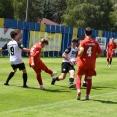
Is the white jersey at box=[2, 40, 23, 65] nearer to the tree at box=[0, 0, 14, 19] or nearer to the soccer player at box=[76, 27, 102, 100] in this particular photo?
the soccer player at box=[76, 27, 102, 100]

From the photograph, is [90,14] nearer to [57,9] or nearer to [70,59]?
[57,9]

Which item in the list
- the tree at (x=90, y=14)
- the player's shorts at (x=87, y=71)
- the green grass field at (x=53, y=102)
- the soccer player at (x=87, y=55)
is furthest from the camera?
the tree at (x=90, y=14)

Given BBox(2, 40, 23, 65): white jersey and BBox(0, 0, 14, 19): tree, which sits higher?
BBox(0, 0, 14, 19): tree

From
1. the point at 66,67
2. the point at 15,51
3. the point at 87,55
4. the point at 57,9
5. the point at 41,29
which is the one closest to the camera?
the point at 87,55

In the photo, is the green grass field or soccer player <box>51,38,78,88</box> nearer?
the green grass field

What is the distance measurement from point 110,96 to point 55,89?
2.01m

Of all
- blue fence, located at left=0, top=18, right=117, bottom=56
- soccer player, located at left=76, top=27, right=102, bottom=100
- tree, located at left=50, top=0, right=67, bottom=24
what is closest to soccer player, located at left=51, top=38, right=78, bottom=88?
soccer player, located at left=76, top=27, right=102, bottom=100

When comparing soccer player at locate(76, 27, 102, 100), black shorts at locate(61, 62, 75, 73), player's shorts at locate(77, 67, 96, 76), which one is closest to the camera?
soccer player at locate(76, 27, 102, 100)

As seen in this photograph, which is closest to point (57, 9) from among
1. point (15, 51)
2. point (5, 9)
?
point (5, 9)

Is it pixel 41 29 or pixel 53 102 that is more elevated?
pixel 41 29

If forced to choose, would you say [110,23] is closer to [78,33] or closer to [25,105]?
[78,33]

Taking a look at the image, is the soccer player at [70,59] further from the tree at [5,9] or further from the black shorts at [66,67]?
the tree at [5,9]

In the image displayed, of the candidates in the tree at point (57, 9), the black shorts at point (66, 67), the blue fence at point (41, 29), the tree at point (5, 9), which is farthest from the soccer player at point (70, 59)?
the tree at point (57, 9)

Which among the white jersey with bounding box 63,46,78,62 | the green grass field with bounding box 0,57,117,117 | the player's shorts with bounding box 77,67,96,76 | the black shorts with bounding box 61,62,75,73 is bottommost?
the green grass field with bounding box 0,57,117,117
